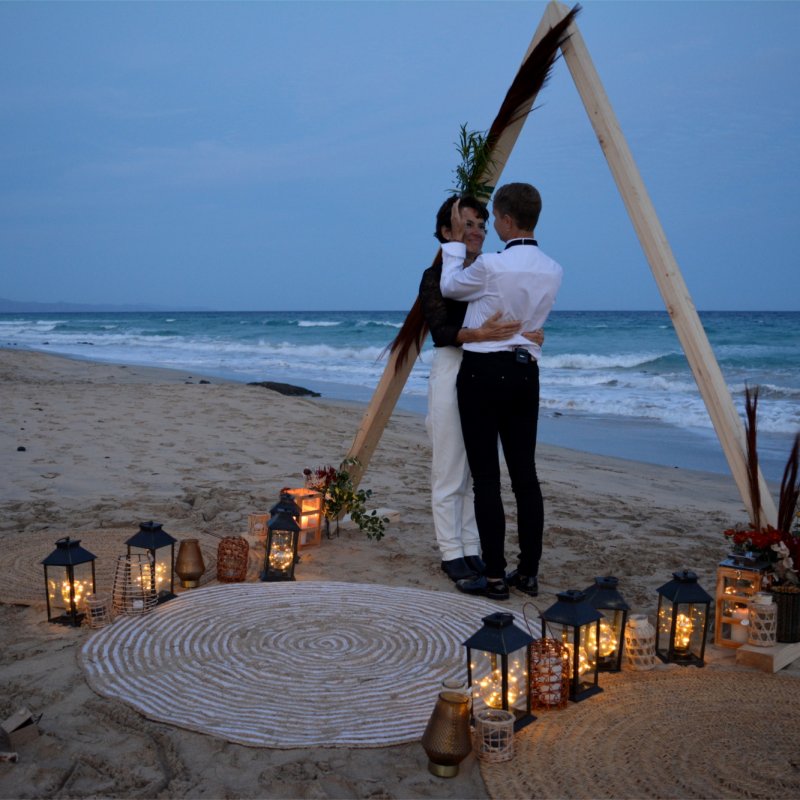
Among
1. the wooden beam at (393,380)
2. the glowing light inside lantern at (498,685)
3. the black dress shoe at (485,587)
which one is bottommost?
the black dress shoe at (485,587)

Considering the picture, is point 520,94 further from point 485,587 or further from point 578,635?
point 578,635

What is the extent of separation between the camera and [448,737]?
7.60 ft

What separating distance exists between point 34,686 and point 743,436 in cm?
284

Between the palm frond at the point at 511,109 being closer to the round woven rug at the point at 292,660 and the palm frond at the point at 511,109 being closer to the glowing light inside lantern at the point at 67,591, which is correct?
the round woven rug at the point at 292,660

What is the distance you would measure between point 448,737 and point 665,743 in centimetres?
69

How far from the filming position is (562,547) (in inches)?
193

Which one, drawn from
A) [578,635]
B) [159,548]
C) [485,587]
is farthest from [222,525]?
[578,635]

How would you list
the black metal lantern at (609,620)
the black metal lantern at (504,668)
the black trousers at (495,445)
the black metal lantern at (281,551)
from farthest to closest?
the black metal lantern at (281,551), the black trousers at (495,445), the black metal lantern at (609,620), the black metal lantern at (504,668)

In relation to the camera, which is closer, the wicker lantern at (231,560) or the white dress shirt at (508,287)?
the white dress shirt at (508,287)

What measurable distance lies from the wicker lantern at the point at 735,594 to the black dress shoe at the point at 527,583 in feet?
2.69

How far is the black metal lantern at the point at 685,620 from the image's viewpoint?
3188 mm

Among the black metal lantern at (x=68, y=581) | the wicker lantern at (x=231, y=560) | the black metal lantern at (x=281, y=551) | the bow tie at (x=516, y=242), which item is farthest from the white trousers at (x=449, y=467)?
the black metal lantern at (x=68, y=581)

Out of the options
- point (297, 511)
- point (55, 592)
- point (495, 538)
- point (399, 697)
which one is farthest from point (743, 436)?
point (55, 592)

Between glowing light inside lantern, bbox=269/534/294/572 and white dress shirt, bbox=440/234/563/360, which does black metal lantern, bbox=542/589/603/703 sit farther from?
→ glowing light inside lantern, bbox=269/534/294/572
